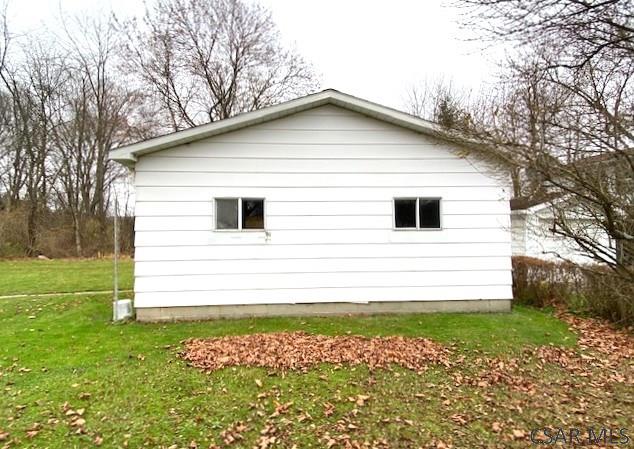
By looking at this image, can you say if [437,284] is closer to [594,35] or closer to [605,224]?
[605,224]

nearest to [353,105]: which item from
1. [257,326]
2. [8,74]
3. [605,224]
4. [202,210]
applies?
[202,210]

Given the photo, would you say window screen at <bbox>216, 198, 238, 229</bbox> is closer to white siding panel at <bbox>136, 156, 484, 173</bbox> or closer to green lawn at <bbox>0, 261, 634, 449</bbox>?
white siding panel at <bbox>136, 156, 484, 173</bbox>

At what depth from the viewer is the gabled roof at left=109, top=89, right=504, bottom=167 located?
7.01 meters

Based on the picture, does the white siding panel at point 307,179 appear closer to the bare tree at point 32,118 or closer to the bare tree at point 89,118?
the bare tree at point 89,118

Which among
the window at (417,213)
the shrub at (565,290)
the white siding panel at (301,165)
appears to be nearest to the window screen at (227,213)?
the white siding panel at (301,165)

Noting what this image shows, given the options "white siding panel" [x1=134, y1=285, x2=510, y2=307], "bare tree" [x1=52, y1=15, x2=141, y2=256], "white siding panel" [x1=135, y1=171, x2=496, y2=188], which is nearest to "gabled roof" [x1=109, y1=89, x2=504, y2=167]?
→ "white siding panel" [x1=135, y1=171, x2=496, y2=188]

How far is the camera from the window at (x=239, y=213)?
7453 mm

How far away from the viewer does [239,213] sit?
7.49 m

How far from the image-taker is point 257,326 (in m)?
6.90

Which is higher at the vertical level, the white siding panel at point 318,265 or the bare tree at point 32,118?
the bare tree at point 32,118

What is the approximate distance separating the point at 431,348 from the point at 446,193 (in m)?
3.37

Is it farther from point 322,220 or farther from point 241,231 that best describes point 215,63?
point 322,220

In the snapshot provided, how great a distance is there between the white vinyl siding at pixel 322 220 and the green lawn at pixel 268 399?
4.50 feet

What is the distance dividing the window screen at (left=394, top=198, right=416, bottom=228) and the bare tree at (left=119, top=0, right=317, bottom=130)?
15.7 metres
